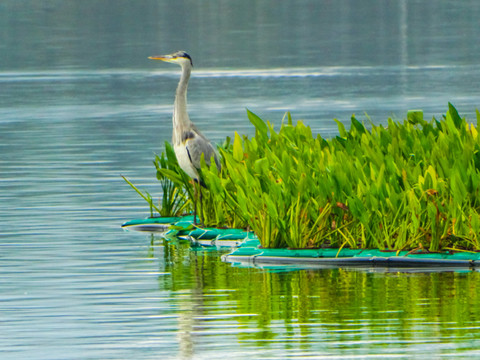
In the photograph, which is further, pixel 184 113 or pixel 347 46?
pixel 347 46

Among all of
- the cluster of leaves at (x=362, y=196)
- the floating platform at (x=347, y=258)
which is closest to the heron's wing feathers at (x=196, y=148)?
the cluster of leaves at (x=362, y=196)

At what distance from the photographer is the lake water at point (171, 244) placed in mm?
10930

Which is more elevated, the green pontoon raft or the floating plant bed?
the floating plant bed

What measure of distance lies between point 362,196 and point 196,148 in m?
2.43

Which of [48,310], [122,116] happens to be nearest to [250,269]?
[48,310]

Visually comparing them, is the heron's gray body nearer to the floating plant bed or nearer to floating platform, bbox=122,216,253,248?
the floating plant bed

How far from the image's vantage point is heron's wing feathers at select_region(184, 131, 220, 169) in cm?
1638

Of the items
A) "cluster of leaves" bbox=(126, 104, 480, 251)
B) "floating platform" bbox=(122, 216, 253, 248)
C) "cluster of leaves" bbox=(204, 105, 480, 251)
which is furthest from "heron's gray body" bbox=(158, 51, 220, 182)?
"floating platform" bbox=(122, 216, 253, 248)

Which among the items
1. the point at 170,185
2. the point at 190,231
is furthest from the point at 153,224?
the point at 190,231

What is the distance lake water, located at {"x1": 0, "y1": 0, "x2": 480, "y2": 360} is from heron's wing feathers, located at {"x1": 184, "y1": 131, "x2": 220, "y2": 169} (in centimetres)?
100

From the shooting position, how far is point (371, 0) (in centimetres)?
16100

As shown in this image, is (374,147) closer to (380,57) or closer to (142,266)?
(142,266)

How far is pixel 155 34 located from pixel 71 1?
76.3 metres

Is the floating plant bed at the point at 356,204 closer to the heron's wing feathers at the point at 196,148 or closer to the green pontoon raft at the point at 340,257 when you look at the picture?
the green pontoon raft at the point at 340,257
